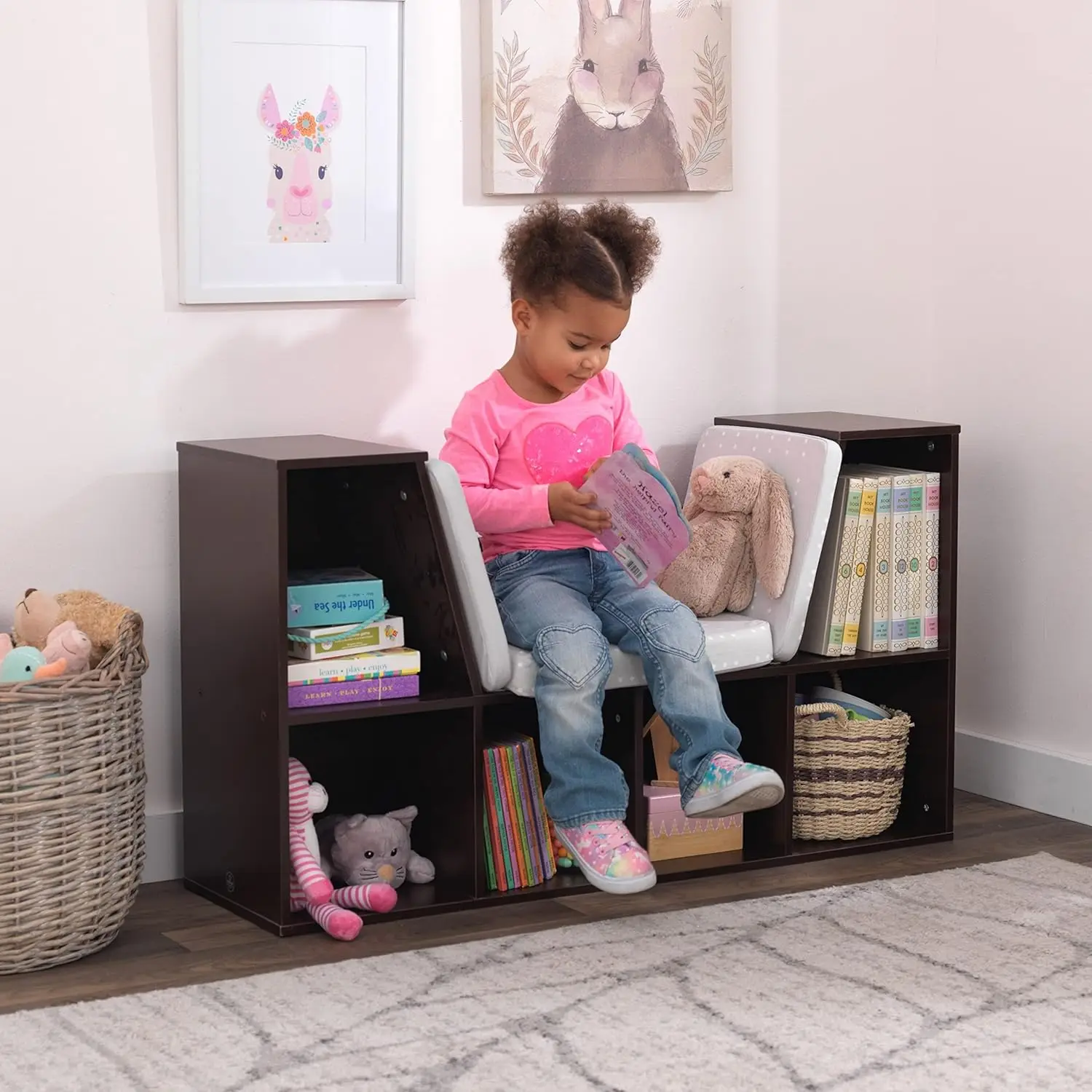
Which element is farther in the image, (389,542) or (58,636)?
(389,542)

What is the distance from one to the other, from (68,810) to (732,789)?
0.87m

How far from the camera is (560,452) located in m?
2.41

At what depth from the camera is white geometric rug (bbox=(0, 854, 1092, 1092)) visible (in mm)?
1697

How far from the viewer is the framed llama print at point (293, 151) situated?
7.73ft

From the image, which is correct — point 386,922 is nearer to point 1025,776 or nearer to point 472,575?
point 472,575

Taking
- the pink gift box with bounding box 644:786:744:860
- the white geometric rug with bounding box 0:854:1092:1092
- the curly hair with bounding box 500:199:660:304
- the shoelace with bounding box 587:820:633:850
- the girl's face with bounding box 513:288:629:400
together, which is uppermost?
the curly hair with bounding box 500:199:660:304

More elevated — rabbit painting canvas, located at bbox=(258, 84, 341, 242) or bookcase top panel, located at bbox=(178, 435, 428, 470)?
rabbit painting canvas, located at bbox=(258, 84, 341, 242)

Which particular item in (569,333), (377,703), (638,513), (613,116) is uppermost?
(613,116)

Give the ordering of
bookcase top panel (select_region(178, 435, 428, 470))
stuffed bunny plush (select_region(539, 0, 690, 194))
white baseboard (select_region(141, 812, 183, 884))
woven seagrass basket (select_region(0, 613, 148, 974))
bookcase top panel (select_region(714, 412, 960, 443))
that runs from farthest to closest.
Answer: stuffed bunny plush (select_region(539, 0, 690, 194)), bookcase top panel (select_region(714, 412, 960, 443)), white baseboard (select_region(141, 812, 183, 884)), bookcase top panel (select_region(178, 435, 428, 470)), woven seagrass basket (select_region(0, 613, 148, 974))

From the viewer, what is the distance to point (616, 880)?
2.16 m

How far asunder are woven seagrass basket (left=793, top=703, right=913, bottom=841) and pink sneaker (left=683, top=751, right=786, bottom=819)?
0.30 meters

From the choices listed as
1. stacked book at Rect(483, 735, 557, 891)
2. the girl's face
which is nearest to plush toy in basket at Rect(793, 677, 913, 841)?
stacked book at Rect(483, 735, 557, 891)

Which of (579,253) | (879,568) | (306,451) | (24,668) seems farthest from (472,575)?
(879,568)

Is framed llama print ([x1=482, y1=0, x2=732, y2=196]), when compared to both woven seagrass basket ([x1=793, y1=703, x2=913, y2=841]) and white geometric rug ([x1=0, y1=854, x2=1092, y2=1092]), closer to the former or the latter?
woven seagrass basket ([x1=793, y1=703, x2=913, y2=841])
